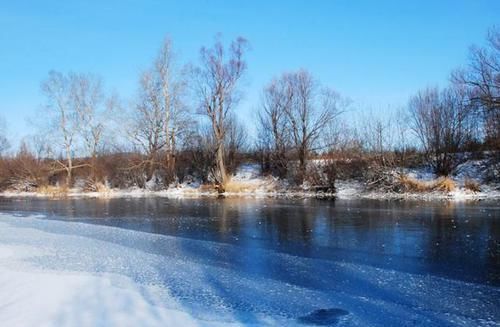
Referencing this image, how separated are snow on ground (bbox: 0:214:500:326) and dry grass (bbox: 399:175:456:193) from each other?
57.8ft

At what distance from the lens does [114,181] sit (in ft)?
133

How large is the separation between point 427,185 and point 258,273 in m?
19.9

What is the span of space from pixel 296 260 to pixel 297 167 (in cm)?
2388

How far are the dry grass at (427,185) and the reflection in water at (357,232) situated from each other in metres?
4.87

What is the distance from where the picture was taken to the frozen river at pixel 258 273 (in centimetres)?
590

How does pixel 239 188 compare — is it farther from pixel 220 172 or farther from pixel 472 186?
pixel 472 186

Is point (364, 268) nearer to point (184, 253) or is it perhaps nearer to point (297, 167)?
point (184, 253)

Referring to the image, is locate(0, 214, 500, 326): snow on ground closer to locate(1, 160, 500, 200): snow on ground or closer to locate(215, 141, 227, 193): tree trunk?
locate(1, 160, 500, 200): snow on ground

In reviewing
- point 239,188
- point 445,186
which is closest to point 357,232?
point 445,186

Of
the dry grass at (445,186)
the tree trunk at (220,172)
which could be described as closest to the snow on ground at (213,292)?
the dry grass at (445,186)

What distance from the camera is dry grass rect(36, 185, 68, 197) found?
38.8m

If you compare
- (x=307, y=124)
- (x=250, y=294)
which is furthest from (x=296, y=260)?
(x=307, y=124)

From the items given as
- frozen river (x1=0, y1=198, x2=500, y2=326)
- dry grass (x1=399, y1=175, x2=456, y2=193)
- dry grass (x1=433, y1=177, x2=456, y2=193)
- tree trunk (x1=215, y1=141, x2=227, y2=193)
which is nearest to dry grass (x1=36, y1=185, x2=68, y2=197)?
tree trunk (x1=215, y1=141, x2=227, y2=193)

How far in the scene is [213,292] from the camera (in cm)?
712
